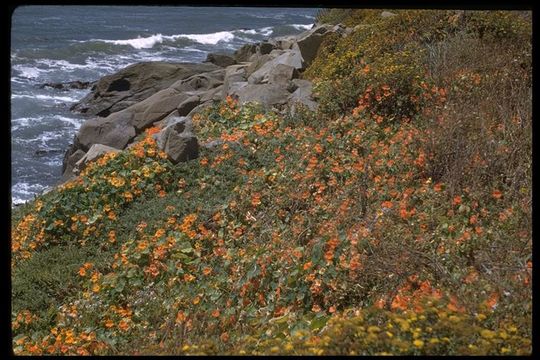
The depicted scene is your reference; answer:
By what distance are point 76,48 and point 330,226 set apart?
33.1 meters

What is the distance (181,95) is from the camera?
1772 centimetres

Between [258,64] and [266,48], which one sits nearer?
[258,64]

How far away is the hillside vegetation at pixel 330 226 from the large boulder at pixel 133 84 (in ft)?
43.0

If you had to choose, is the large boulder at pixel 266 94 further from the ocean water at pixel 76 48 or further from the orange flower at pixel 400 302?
the orange flower at pixel 400 302

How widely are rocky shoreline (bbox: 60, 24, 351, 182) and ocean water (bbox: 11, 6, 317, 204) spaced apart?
1773mm

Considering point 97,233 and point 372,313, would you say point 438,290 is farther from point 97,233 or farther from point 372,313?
point 97,233

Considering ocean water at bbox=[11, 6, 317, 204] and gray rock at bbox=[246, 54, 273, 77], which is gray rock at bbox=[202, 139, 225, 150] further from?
ocean water at bbox=[11, 6, 317, 204]

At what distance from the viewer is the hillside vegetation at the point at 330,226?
4.95 metres

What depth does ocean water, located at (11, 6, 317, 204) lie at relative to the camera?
70.2 feet

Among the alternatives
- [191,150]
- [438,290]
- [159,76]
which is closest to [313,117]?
[191,150]

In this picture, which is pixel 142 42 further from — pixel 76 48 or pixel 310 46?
pixel 310 46

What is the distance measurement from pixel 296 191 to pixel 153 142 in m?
3.41

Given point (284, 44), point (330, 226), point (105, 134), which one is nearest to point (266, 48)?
point (284, 44)

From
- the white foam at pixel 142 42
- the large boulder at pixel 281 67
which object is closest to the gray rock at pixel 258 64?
the large boulder at pixel 281 67
